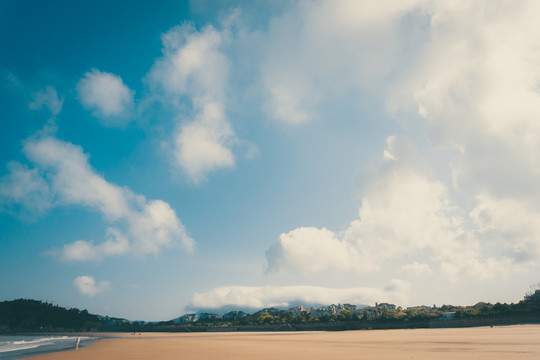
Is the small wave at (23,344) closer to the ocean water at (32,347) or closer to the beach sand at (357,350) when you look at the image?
the ocean water at (32,347)

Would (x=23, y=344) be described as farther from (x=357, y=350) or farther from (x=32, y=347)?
(x=357, y=350)

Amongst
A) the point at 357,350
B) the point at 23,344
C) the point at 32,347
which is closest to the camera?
the point at 357,350

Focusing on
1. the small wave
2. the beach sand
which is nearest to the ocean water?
the small wave

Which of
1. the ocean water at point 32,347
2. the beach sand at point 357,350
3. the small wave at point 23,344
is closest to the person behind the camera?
the beach sand at point 357,350

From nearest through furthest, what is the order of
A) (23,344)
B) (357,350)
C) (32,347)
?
(357,350) < (32,347) < (23,344)

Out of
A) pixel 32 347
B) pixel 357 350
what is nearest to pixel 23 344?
pixel 32 347

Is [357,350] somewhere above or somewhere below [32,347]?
above

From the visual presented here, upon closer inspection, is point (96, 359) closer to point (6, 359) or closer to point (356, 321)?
point (6, 359)

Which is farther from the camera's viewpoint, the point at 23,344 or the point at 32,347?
the point at 23,344

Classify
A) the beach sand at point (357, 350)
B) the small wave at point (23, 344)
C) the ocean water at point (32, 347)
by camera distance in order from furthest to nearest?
the small wave at point (23, 344) → the ocean water at point (32, 347) → the beach sand at point (357, 350)

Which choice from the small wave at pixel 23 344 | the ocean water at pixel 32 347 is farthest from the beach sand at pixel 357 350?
the small wave at pixel 23 344

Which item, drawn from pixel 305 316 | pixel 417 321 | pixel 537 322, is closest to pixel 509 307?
pixel 537 322

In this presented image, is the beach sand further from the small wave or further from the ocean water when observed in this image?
the small wave

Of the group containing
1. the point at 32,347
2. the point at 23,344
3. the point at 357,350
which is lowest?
the point at 23,344
